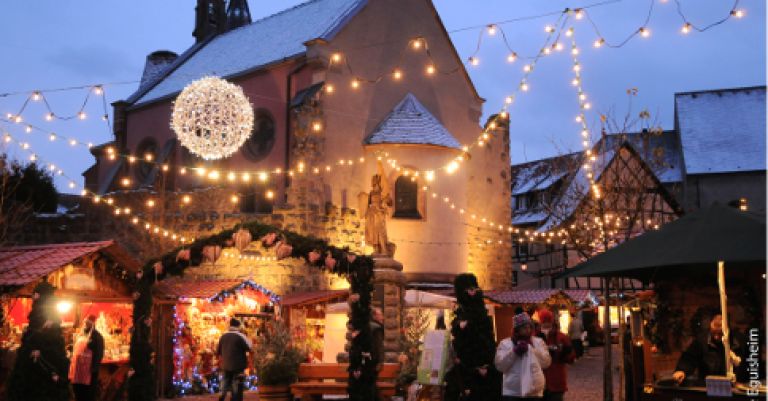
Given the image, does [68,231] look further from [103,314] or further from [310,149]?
[103,314]

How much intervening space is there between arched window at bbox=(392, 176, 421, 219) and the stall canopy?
36.1ft

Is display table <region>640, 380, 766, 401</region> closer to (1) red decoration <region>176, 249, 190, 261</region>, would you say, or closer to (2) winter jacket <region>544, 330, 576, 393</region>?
(2) winter jacket <region>544, 330, 576, 393</region>

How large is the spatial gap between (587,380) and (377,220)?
23.9 ft

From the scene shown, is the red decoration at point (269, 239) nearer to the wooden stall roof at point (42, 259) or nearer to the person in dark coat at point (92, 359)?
the person in dark coat at point (92, 359)

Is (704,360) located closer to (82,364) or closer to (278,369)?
(278,369)

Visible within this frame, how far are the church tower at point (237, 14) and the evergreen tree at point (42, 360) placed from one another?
29199 mm

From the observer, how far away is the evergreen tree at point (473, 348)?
10148 millimetres

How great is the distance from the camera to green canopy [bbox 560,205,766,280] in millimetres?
7844

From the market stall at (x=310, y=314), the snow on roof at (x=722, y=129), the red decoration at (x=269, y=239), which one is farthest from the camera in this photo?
the snow on roof at (x=722, y=129)

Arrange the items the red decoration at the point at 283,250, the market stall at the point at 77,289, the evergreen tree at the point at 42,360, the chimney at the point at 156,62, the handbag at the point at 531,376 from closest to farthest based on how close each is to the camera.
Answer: the handbag at the point at 531,376, the evergreen tree at the point at 42,360, the red decoration at the point at 283,250, the market stall at the point at 77,289, the chimney at the point at 156,62

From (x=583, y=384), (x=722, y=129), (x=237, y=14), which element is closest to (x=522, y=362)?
(x=583, y=384)

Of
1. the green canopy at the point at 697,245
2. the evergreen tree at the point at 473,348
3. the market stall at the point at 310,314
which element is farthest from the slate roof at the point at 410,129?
the green canopy at the point at 697,245

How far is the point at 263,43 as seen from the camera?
28328 millimetres

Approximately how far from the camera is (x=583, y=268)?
9.49 meters
